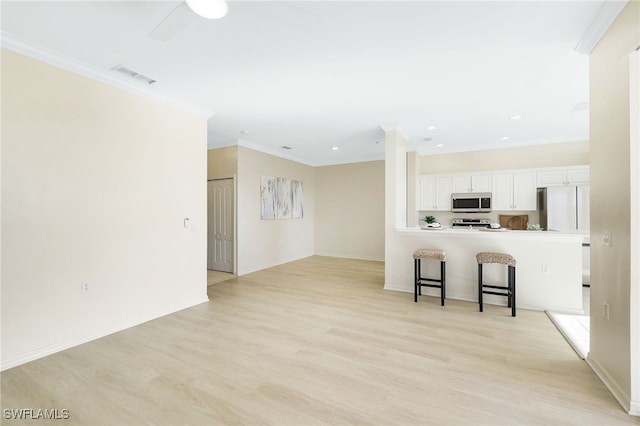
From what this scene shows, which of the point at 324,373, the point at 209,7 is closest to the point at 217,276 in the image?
the point at 324,373

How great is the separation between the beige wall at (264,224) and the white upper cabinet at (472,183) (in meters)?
3.78

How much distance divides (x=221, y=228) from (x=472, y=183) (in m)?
5.49

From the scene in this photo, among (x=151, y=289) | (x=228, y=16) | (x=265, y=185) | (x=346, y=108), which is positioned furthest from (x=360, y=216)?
(x=228, y=16)

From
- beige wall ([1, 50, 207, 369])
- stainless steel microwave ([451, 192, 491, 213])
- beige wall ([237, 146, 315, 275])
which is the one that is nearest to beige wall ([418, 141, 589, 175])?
stainless steel microwave ([451, 192, 491, 213])

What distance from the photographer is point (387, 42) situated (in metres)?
2.30

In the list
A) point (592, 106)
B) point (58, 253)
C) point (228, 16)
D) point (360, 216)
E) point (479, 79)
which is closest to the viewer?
point (228, 16)

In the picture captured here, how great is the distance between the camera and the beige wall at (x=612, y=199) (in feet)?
5.88

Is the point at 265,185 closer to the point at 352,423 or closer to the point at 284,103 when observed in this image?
the point at 284,103

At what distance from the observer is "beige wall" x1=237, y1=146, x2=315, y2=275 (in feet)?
18.4

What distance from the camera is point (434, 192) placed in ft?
20.6

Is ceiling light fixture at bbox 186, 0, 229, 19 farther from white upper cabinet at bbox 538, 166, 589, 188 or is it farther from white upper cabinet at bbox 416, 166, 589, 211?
white upper cabinet at bbox 538, 166, 589, 188

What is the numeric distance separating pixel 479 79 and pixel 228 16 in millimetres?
2568

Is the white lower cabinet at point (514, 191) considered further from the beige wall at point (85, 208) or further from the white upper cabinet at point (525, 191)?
the beige wall at point (85, 208)

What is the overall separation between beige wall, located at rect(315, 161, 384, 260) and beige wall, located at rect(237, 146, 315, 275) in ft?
1.34
